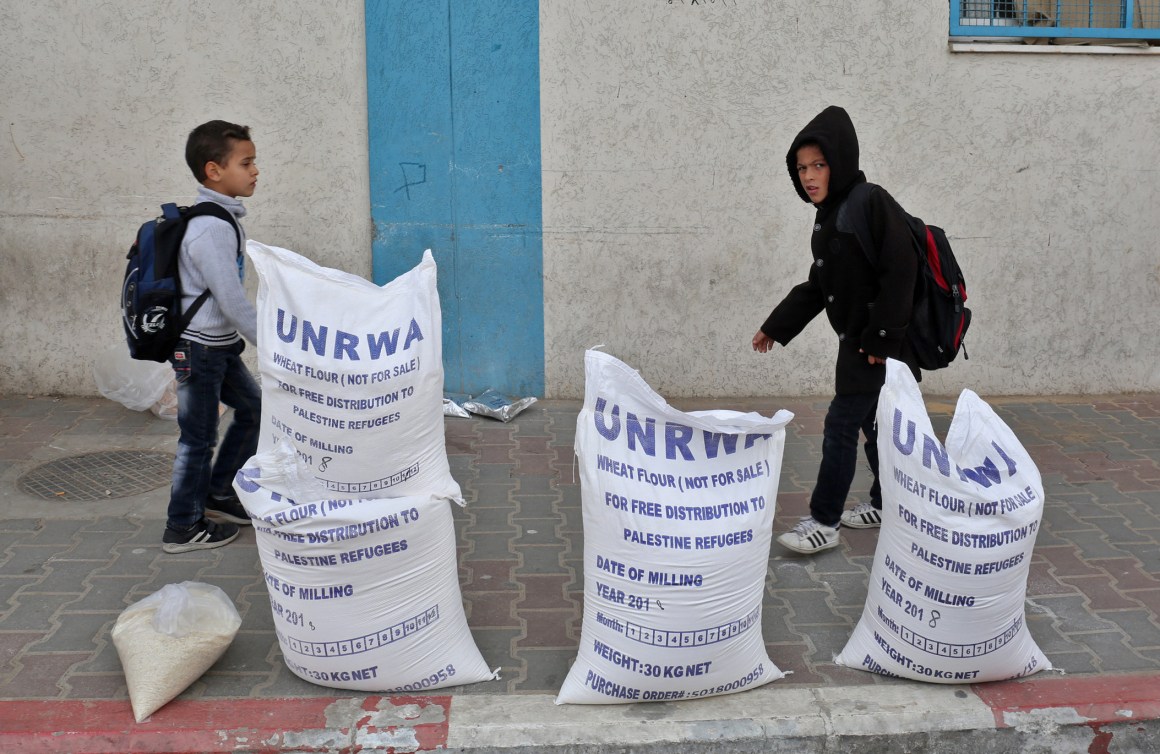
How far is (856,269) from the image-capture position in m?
4.10

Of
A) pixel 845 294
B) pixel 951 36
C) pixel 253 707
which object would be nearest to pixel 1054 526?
pixel 845 294

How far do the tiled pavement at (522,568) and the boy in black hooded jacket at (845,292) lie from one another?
31 centimetres

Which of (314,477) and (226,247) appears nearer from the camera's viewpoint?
(314,477)

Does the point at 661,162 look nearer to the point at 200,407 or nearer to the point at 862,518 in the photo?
the point at 862,518

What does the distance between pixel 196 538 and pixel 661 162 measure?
330cm

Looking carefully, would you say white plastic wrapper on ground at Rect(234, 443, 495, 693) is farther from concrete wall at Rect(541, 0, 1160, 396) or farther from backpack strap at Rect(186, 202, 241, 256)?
concrete wall at Rect(541, 0, 1160, 396)

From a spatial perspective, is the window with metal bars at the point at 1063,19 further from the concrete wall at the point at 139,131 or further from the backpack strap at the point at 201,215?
the backpack strap at the point at 201,215

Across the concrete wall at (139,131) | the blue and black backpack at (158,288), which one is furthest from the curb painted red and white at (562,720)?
the concrete wall at (139,131)

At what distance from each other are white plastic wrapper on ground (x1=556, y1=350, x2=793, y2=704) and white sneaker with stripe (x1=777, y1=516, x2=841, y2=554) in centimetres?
108

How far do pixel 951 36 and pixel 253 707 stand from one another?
517 centimetres

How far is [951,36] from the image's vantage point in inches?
245

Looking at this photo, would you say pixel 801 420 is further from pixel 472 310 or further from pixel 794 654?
pixel 794 654

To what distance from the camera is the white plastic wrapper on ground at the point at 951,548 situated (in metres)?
3.26

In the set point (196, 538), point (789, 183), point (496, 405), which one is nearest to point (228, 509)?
point (196, 538)
